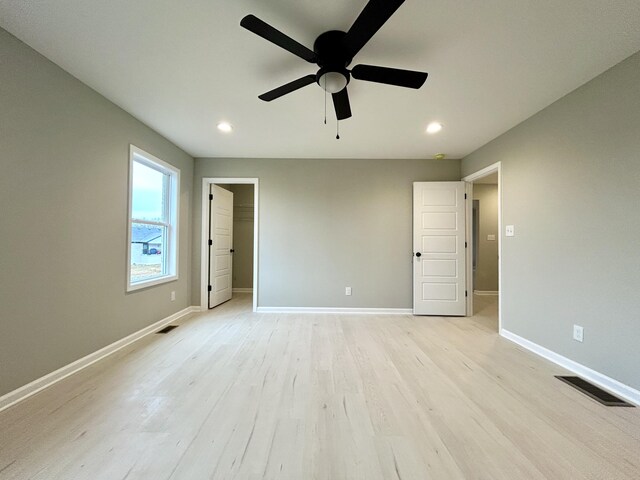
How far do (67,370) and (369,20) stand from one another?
319 cm

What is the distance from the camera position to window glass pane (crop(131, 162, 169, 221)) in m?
2.99

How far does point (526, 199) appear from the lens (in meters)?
2.78

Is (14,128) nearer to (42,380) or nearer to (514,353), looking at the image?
(42,380)

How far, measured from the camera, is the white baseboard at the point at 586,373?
1.81 metres

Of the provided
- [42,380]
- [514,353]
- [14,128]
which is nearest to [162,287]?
[42,380]

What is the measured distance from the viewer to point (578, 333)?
219 cm

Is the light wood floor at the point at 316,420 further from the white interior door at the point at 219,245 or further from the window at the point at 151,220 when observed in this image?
the white interior door at the point at 219,245

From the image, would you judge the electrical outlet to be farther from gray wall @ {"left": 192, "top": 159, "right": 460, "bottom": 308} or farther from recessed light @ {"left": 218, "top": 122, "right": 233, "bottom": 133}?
recessed light @ {"left": 218, "top": 122, "right": 233, "bottom": 133}

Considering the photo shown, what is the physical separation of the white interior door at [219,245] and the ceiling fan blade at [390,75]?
3261mm

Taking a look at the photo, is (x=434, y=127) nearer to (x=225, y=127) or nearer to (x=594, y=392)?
(x=225, y=127)

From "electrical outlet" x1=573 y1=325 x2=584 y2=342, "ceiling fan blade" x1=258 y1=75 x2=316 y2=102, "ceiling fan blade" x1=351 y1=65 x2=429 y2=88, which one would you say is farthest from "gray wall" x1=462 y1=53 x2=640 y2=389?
"ceiling fan blade" x1=258 y1=75 x2=316 y2=102

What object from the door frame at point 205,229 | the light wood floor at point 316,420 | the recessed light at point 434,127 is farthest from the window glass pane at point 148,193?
the recessed light at point 434,127

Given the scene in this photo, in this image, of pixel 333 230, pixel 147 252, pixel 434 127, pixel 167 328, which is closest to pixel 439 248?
pixel 333 230

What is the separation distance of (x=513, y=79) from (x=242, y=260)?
5.56 meters
